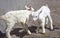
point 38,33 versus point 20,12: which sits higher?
point 20,12

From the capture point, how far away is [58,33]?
1.84 m

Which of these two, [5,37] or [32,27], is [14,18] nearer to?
[5,37]

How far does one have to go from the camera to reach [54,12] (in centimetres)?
243

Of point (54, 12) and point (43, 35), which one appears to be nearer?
point (43, 35)

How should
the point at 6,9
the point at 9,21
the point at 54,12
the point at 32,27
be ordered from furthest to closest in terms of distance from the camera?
the point at 54,12 < the point at 6,9 < the point at 32,27 < the point at 9,21

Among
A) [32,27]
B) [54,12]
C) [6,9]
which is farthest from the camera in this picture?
[54,12]

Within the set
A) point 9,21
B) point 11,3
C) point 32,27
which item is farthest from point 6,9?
point 9,21

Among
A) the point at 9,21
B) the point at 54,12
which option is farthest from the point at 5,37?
the point at 54,12

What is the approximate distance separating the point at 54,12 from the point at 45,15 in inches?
23.0

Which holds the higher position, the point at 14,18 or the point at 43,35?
the point at 14,18

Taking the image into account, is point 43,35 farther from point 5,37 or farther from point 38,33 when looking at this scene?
point 5,37

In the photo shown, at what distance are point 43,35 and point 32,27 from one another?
0.23 metres

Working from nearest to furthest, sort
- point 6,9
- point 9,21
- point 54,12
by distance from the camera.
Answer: point 9,21
point 6,9
point 54,12

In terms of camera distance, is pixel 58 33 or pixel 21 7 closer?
pixel 58 33
